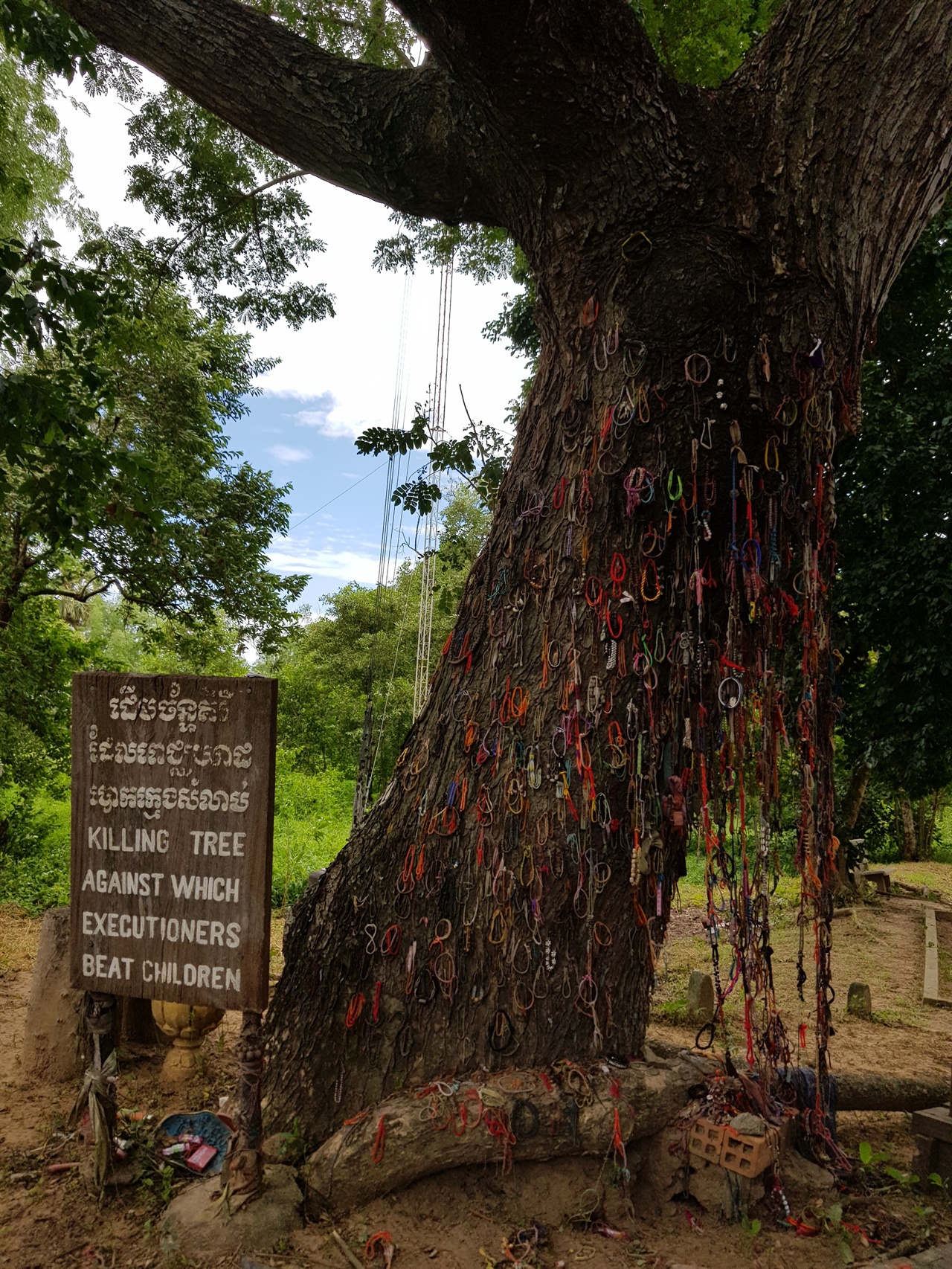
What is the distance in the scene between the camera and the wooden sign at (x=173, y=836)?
3.05m

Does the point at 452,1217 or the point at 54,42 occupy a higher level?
the point at 54,42

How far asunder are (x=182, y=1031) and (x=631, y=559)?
2953 mm

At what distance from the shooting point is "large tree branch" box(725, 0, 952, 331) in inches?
133

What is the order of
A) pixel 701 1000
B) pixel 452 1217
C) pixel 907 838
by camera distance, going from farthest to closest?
pixel 907 838
pixel 701 1000
pixel 452 1217

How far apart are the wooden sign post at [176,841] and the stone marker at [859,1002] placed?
520cm

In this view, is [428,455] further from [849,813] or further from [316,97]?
[849,813]

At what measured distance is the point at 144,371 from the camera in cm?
1066

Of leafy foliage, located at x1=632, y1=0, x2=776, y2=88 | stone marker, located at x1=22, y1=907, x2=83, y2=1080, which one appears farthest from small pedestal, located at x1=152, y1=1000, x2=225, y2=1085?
leafy foliage, located at x1=632, y1=0, x2=776, y2=88

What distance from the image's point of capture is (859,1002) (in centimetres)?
652

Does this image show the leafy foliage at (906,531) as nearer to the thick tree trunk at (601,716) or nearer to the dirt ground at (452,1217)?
the dirt ground at (452,1217)

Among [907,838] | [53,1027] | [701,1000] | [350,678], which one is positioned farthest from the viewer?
[350,678]

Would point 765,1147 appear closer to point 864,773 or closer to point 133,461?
point 133,461

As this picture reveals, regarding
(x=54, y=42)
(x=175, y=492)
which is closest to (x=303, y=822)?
(x=175, y=492)

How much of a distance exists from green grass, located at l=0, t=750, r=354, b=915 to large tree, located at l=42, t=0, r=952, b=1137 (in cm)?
316
